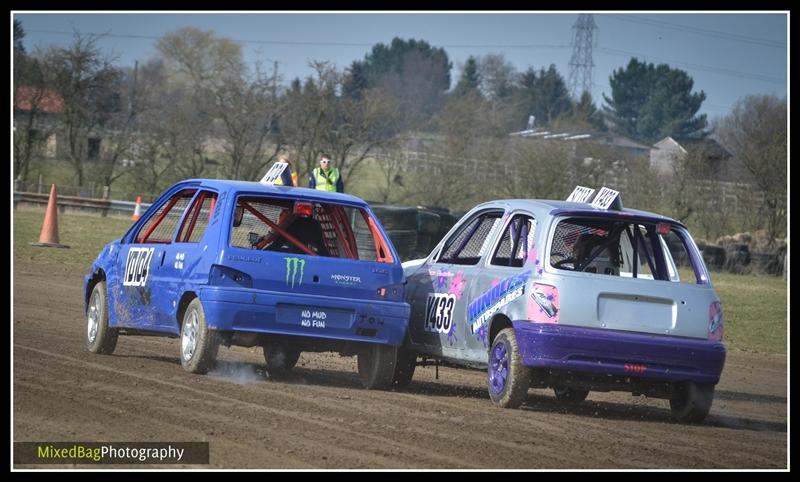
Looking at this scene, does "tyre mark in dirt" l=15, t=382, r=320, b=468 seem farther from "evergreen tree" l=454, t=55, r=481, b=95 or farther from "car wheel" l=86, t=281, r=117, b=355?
"evergreen tree" l=454, t=55, r=481, b=95

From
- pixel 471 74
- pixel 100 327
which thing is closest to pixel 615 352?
pixel 100 327

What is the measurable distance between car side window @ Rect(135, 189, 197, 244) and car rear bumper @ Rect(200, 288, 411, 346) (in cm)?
167

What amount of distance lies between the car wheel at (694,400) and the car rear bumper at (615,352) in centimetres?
20

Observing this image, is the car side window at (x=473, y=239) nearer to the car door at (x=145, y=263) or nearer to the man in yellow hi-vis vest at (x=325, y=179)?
the car door at (x=145, y=263)

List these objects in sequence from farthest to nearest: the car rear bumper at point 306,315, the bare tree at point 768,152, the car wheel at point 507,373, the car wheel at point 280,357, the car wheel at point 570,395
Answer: the bare tree at point 768,152
the car wheel at point 280,357
the car wheel at point 570,395
the car rear bumper at point 306,315
the car wheel at point 507,373

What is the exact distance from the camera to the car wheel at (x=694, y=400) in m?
9.50

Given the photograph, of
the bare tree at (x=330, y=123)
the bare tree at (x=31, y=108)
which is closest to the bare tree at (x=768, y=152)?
the bare tree at (x=330, y=123)

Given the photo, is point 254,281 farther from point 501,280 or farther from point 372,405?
point 501,280

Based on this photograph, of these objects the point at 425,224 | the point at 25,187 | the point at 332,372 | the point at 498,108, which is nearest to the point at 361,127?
the point at 25,187

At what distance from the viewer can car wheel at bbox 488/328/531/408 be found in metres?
9.19

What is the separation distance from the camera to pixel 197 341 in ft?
31.7

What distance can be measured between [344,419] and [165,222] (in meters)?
3.77

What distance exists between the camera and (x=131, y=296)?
10.8 m
